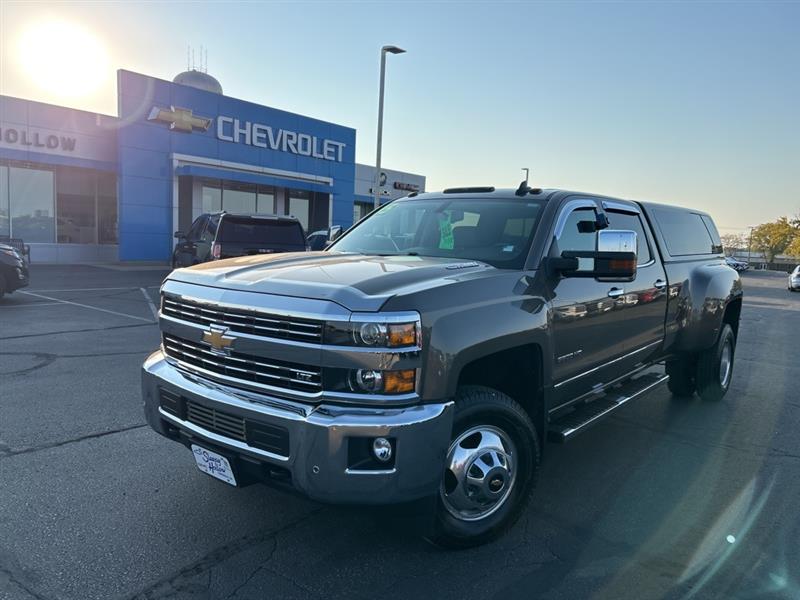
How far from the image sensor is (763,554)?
331cm

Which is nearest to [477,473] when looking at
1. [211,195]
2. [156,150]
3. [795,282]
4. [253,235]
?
[253,235]

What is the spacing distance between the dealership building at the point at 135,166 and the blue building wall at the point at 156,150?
0.13ft

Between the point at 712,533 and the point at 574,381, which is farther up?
the point at 574,381

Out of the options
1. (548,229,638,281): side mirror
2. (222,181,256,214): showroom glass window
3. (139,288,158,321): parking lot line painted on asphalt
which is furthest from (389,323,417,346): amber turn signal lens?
(222,181,256,214): showroom glass window

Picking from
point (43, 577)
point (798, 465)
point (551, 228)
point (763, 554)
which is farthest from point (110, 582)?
point (798, 465)

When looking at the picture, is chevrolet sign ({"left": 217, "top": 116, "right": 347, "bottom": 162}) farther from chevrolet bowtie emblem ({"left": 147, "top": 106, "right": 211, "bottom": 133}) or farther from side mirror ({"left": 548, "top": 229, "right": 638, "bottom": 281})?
side mirror ({"left": 548, "top": 229, "right": 638, "bottom": 281})

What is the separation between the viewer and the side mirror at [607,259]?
11.3 ft

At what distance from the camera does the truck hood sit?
2785 millimetres

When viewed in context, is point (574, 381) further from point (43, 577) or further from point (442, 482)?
point (43, 577)

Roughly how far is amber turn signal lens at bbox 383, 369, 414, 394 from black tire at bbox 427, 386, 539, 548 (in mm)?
354

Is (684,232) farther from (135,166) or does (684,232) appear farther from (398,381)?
(135,166)

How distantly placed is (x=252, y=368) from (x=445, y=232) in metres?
1.85

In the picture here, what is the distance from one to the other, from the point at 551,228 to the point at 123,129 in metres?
22.4

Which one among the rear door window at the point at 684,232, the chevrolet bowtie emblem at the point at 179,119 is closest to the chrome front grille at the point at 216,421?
the rear door window at the point at 684,232
